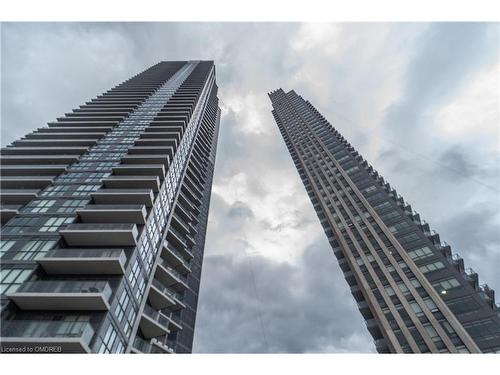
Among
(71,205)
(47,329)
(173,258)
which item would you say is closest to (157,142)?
(71,205)

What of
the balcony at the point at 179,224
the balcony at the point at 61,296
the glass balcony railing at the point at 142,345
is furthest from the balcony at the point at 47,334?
the balcony at the point at 179,224

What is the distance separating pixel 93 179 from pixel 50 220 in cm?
943

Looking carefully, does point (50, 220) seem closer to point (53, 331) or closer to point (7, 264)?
point (7, 264)

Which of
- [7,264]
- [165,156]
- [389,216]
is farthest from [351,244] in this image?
[7,264]

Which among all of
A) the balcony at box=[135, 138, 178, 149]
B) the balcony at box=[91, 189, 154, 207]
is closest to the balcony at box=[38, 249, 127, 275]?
the balcony at box=[91, 189, 154, 207]

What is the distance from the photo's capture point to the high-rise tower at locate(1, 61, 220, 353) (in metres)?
22.2

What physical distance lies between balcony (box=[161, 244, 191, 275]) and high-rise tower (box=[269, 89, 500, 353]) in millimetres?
28216

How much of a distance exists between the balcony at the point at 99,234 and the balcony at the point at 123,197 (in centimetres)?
631

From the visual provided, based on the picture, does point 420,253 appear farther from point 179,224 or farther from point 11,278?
point 11,278

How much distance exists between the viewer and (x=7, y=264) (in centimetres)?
2523

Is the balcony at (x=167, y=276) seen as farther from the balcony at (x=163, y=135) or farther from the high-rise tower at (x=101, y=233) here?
the balcony at (x=163, y=135)

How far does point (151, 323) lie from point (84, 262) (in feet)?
34.9

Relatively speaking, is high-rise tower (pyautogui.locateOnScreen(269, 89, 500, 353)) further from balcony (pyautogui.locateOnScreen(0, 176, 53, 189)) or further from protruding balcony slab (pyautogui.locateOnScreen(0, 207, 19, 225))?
balcony (pyautogui.locateOnScreen(0, 176, 53, 189))

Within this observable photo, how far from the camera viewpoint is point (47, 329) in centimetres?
2077
